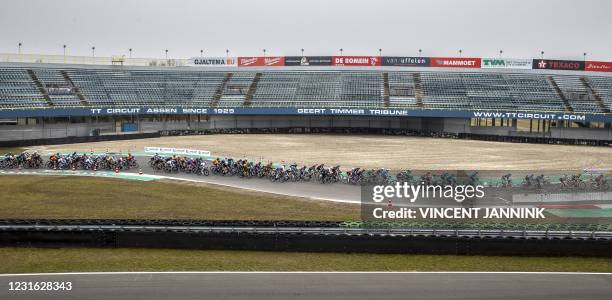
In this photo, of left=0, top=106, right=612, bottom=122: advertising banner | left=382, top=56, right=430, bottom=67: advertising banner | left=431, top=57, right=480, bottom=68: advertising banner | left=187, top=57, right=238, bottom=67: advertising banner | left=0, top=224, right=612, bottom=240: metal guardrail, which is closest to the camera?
left=0, top=224, right=612, bottom=240: metal guardrail

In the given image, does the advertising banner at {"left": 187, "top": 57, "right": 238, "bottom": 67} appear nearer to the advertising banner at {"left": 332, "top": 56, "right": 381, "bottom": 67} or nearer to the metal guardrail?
the advertising banner at {"left": 332, "top": 56, "right": 381, "bottom": 67}

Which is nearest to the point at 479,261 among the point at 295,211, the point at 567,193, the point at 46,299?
the point at 567,193

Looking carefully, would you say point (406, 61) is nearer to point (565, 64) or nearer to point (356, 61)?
point (356, 61)

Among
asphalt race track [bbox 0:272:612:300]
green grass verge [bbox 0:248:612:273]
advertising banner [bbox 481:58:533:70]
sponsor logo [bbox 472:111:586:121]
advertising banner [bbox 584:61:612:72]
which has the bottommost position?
asphalt race track [bbox 0:272:612:300]

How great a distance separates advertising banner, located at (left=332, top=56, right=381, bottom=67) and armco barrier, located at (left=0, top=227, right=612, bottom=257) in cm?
5678

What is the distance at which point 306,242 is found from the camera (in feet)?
56.4

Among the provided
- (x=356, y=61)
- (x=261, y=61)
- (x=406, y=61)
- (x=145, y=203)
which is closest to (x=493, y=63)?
(x=406, y=61)

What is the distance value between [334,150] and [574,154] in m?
19.1

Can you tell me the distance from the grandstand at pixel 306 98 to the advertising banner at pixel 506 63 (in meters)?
1.00

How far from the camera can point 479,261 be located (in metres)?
16.3

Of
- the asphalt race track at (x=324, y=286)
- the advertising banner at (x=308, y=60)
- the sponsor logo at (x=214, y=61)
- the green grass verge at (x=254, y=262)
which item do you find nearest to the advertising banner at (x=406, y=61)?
the advertising banner at (x=308, y=60)

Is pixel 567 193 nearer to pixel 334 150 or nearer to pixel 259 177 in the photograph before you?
pixel 259 177

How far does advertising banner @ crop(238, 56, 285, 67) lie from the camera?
72875mm

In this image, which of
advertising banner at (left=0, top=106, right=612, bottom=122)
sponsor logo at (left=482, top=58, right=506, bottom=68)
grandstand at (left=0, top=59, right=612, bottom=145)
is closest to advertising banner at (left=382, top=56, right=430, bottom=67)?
grandstand at (left=0, top=59, right=612, bottom=145)
